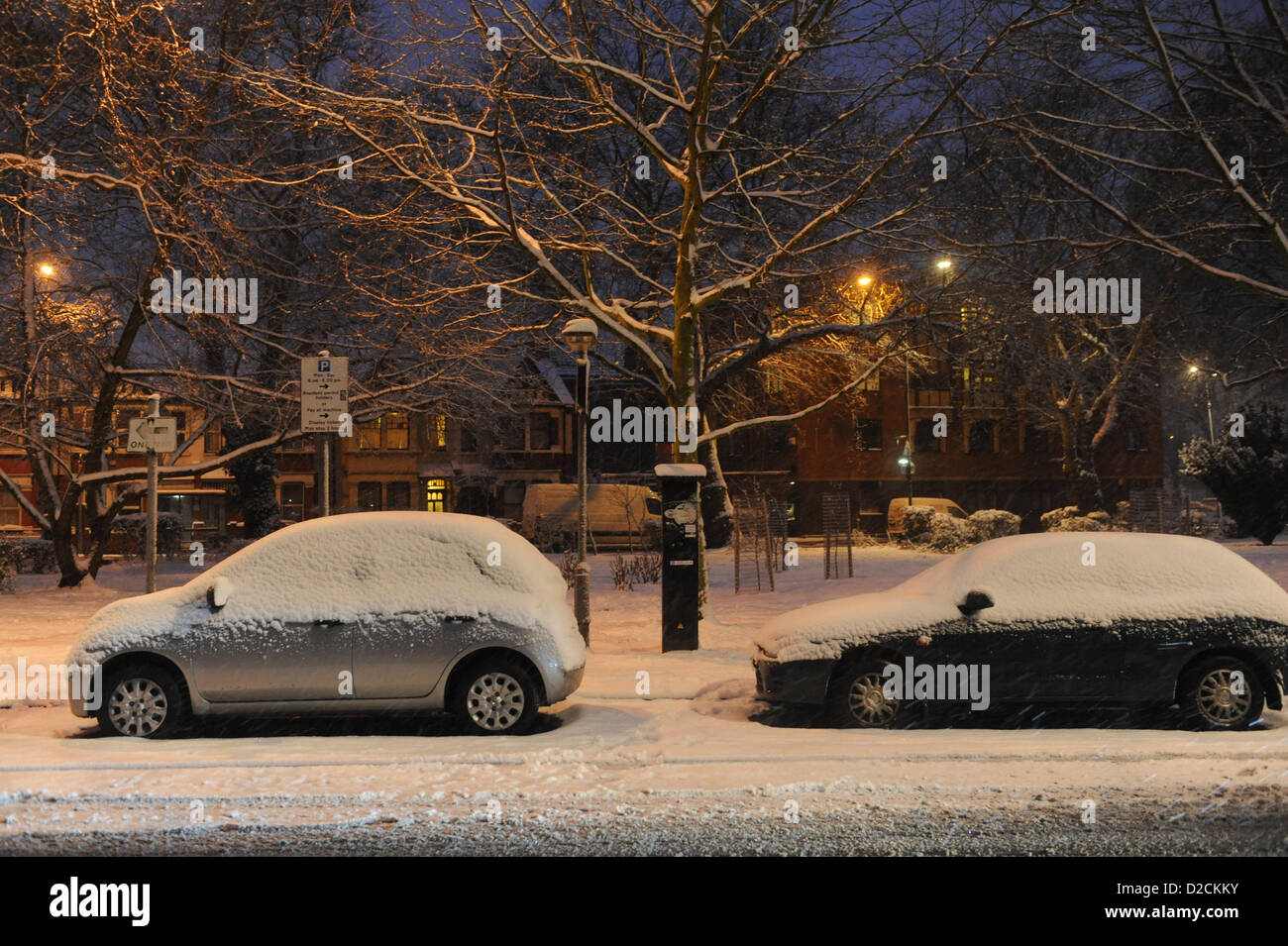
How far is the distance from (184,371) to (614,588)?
9019 mm

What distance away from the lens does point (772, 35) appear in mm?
16688

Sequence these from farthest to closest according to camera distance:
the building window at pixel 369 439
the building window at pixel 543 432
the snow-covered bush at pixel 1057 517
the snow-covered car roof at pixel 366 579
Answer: the building window at pixel 543 432, the building window at pixel 369 439, the snow-covered bush at pixel 1057 517, the snow-covered car roof at pixel 366 579

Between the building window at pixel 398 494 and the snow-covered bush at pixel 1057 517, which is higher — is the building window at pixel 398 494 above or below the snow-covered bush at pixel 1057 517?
above

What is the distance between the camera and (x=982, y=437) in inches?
2111

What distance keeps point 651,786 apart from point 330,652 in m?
2.87

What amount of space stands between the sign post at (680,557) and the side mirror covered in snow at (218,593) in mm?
5438

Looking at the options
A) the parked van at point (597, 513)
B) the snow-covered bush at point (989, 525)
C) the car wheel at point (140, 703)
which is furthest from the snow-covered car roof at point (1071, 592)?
the parked van at point (597, 513)

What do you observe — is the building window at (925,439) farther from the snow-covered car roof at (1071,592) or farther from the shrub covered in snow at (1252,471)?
the snow-covered car roof at (1071,592)

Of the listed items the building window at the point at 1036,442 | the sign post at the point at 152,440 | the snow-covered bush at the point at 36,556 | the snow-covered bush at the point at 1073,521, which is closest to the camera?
the sign post at the point at 152,440

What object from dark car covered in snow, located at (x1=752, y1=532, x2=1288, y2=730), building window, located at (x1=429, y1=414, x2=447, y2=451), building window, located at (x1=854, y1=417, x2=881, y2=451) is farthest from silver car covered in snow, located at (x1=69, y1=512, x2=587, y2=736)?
building window, located at (x1=854, y1=417, x2=881, y2=451)

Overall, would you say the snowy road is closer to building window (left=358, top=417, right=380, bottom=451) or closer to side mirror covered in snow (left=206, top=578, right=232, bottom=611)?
side mirror covered in snow (left=206, top=578, right=232, bottom=611)

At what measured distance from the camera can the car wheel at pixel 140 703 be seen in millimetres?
8320

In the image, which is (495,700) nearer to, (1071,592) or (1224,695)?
(1071,592)

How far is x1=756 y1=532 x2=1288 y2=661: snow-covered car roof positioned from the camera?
330 inches
